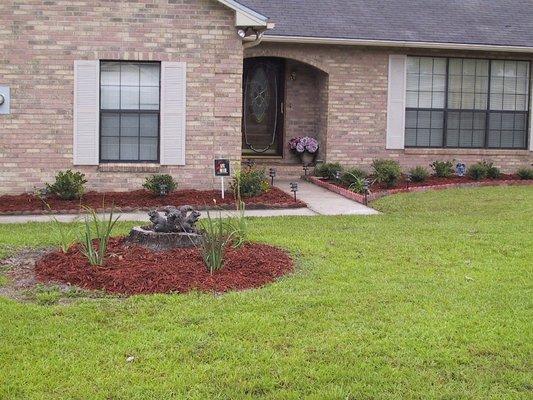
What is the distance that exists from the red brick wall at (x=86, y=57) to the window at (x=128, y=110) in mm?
255

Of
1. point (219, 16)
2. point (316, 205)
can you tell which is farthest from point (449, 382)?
point (219, 16)

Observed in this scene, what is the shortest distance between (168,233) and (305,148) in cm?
1022

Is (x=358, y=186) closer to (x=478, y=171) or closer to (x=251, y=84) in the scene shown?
(x=478, y=171)

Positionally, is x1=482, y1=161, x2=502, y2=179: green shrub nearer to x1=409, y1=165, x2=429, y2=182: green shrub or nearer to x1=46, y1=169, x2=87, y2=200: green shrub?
x1=409, y1=165, x2=429, y2=182: green shrub

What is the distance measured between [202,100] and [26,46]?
2.95 m

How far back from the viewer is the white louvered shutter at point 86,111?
13.4m

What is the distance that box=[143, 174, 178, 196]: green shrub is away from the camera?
13352mm

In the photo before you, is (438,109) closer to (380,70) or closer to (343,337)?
(380,70)

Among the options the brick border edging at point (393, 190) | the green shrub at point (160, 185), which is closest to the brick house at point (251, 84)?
the green shrub at point (160, 185)

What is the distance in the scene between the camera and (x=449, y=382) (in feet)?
16.8

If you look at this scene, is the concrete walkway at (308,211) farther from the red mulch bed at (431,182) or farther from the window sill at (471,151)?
the window sill at (471,151)

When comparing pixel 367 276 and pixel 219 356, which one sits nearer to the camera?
pixel 219 356

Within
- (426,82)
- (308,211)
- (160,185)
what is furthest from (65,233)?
(426,82)

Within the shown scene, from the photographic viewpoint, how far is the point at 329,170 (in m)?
17.2
